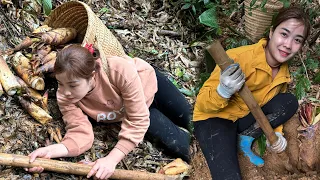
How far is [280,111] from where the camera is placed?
72.4 inches

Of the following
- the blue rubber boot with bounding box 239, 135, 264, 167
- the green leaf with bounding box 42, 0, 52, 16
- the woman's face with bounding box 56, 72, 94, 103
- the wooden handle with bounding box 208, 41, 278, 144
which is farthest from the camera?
the green leaf with bounding box 42, 0, 52, 16

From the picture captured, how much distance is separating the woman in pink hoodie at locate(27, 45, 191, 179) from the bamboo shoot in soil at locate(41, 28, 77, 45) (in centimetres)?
43

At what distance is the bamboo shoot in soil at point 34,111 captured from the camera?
2070mm

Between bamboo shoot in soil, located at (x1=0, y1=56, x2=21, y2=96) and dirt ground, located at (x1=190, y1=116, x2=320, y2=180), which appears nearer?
dirt ground, located at (x1=190, y1=116, x2=320, y2=180)

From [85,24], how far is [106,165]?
37.7 inches

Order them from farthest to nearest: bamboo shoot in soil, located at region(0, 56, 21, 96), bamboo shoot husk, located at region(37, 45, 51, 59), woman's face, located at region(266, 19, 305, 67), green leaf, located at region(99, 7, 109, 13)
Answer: green leaf, located at region(99, 7, 109, 13) < bamboo shoot husk, located at region(37, 45, 51, 59) < bamboo shoot in soil, located at region(0, 56, 21, 96) < woman's face, located at region(266, 19, 305, 67)

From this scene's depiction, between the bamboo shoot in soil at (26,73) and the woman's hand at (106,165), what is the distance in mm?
500

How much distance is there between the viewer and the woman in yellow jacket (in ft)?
5.60

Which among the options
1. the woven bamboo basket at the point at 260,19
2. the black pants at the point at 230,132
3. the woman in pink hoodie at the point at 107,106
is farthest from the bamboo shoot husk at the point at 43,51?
the woven bamboo basket at the point at 260,19

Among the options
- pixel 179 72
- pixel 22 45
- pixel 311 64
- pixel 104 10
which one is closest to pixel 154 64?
pixel 179 72

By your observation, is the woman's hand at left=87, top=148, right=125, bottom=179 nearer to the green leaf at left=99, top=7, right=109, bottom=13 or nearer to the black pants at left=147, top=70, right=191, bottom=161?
the black pants at left=147, top=70, right=191, bottom=161

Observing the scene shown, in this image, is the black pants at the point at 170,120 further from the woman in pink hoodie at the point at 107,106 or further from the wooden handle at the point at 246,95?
the wooden handle at the point at 246,95

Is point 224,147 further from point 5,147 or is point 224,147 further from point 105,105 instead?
point 5,147

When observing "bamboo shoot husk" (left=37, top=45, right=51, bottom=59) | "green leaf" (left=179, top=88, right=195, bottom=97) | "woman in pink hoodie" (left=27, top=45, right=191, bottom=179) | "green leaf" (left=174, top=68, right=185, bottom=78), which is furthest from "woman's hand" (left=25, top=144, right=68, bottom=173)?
"green leaf" (left=174, top=68, right=185, bottom=78)
